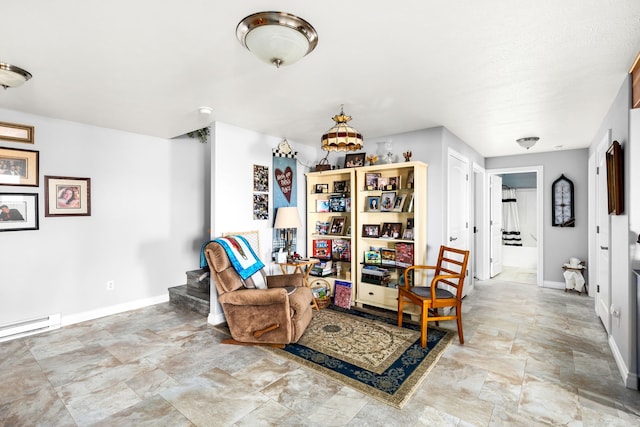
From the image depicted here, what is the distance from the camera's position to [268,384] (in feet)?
7.51

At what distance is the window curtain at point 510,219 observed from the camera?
8.03 m

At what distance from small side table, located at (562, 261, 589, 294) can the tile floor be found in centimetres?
164

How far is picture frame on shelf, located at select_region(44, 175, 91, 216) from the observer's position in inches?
135

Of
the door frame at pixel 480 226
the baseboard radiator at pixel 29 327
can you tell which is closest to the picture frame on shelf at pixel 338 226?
the door frame at pixel 480 226

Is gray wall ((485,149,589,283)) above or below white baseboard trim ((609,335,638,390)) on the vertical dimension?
above

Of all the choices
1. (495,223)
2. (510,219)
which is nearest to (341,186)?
(495,223)

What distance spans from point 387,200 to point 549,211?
3198mm

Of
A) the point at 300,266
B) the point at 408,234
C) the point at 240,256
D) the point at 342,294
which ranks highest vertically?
the point at 408,234

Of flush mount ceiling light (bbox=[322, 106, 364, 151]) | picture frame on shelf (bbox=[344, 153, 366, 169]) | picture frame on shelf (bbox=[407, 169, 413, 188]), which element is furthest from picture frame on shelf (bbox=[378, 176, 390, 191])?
flush mount ceiling light (bbox=[322, 106, 364, 151])

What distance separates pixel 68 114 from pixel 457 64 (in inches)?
148

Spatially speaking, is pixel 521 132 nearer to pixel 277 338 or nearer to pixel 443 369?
pixel 443 369

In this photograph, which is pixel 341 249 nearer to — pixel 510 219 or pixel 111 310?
pixel 111 310

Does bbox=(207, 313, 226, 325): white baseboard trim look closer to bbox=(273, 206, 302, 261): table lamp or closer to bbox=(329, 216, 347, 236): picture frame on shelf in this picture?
bbox=(273, 206, 302, 261): table lamp

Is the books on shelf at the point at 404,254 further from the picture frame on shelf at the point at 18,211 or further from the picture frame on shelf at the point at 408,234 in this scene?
the picture frame on shelf at the point at 18,211
